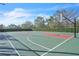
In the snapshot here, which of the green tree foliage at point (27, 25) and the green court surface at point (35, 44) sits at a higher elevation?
the green tree foliage at point (27, 25)

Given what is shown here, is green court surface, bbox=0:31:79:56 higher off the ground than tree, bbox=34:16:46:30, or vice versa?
tree, bbox=34:16:46:30

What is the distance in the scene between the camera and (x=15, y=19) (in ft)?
19.7

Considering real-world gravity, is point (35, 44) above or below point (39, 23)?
below

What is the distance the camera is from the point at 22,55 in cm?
598

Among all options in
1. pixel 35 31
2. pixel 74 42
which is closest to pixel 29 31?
pixel 35 31

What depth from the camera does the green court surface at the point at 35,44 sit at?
5992 mm

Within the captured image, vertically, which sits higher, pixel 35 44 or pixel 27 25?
pixel 27 25

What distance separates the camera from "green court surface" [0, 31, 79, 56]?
5992 mm

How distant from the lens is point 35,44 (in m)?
6.04

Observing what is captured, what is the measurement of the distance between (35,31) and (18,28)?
19cm

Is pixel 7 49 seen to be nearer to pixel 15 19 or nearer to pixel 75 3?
pixel 15 19

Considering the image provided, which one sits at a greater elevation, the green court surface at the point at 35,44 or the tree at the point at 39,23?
the tree at the point at 39,23

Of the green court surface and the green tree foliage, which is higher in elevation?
the green tree foliage

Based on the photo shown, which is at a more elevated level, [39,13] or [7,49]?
[39,13]
